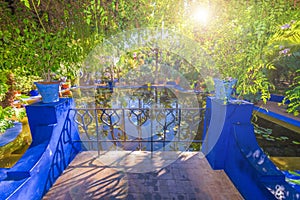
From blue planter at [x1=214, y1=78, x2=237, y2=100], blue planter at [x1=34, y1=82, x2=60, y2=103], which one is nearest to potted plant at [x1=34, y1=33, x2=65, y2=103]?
blue planter at [x1=34, y1=82, x2=60, y2=103]

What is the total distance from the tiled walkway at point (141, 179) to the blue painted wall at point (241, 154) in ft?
0.76

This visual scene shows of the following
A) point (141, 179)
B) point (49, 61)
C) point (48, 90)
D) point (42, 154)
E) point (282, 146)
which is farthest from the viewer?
point (282, 146)

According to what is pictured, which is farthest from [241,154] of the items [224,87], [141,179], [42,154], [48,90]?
[48,90]

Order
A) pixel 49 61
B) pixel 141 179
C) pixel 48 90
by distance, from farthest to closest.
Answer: pixel 141 179 < pixel 48 90 < pixel 49 61

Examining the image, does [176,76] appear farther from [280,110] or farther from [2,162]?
[2,162]

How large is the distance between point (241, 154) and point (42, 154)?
8.45 ft

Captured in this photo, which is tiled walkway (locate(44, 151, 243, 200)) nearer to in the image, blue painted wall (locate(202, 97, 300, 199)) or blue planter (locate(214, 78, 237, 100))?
blue painted wall (locate(202, 97, 300, 199))

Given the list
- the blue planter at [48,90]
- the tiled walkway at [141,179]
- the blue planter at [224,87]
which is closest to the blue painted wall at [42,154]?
the blue planter at [48,90]

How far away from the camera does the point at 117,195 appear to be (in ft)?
7.42

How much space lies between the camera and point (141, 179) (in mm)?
2570

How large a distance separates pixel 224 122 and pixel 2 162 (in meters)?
4.51

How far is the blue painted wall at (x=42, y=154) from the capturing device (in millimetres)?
1731

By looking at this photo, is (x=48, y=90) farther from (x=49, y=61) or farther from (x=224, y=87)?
(x=224, y=87)

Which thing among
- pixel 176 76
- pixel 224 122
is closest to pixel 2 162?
pixel 224 122
